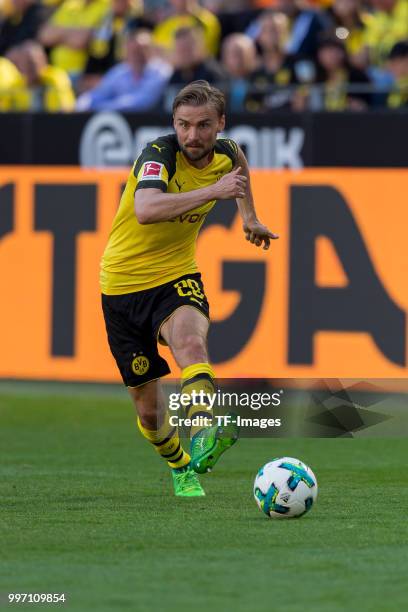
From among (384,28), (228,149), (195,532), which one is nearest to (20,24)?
(384,28)

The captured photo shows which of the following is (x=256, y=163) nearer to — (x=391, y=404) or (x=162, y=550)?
(x=391, y=404)

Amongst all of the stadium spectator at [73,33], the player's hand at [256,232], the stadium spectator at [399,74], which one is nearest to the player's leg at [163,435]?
the player's hand at [256,232]

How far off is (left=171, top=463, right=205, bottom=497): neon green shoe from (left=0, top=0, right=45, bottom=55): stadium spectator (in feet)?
38.8

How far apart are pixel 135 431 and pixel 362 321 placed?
252cm

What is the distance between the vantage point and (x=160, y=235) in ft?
28.9

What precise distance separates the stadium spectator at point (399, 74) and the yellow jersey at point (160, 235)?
6.07 meters

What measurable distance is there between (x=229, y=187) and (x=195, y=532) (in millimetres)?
1779

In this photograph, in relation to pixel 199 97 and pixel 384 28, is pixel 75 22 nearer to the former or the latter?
pixel 384 28

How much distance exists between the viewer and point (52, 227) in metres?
14.9

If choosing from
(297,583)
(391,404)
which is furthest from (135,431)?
(297,583)

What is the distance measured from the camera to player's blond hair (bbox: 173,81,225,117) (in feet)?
27.2

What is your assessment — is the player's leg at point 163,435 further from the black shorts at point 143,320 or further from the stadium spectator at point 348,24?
the stadium spectator at point 348,24

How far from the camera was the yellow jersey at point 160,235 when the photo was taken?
8.61m

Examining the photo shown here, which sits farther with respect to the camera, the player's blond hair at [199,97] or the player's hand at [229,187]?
the player's blond hair at [199,97]
